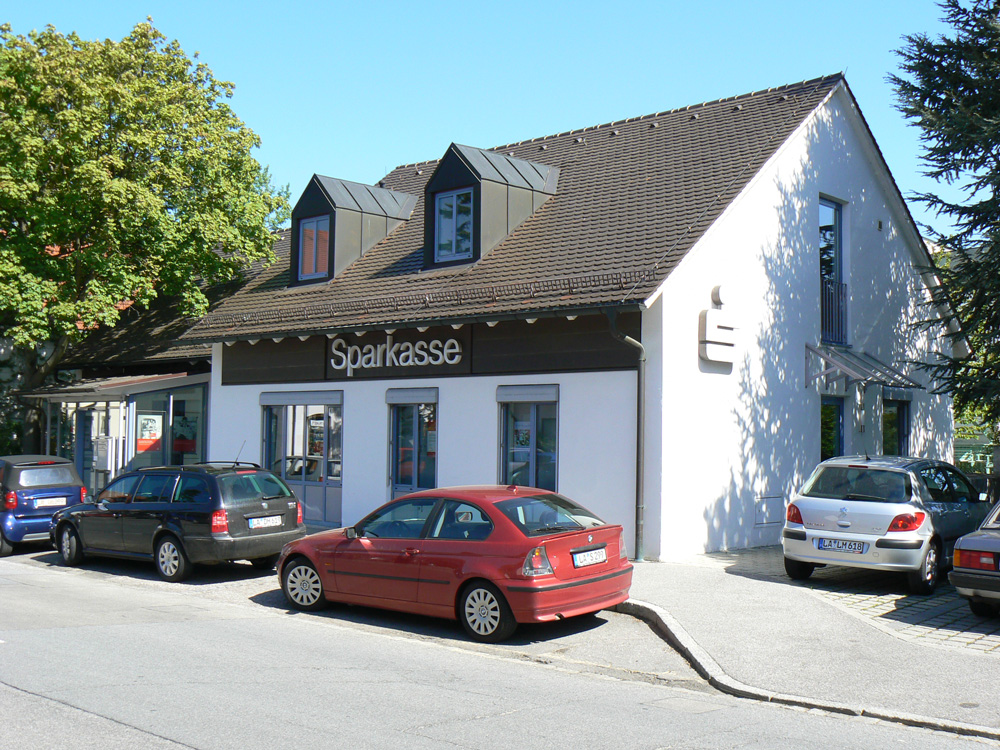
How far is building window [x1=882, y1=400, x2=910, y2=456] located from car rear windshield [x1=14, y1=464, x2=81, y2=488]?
15024 mm

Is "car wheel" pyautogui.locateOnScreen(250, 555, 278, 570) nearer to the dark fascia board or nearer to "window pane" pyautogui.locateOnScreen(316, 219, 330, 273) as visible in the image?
the dark fascia board

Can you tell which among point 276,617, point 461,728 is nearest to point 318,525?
point 276,617

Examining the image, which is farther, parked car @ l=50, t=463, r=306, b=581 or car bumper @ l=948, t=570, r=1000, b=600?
parked car @ l=50, t=463, r=306, b=581

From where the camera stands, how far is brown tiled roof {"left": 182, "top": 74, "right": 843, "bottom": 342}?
46.5ft

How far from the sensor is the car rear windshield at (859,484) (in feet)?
37.1

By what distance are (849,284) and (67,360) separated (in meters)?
18.9

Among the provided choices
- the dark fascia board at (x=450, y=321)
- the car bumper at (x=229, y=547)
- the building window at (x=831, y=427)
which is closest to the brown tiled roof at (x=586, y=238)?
the dark fascia board at (x=450, y=321)

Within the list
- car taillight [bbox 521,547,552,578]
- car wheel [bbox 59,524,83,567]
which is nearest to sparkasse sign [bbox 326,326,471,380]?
car wheel [bbox 59,524,83,567]

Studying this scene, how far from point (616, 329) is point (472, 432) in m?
3.31

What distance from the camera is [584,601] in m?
9.25

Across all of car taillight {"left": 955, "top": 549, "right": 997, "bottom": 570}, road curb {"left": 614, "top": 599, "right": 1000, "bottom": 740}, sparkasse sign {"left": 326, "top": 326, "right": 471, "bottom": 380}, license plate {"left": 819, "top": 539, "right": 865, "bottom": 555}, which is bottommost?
road curb {"left": 614, "top": 599, "right": 1000, "bottom": 740}

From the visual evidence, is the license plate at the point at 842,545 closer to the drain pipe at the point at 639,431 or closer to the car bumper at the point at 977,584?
the car bumper at the point at 977,584

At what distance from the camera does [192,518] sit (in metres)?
12.6

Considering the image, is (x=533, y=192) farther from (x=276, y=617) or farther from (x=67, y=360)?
(x=67, y=360)
